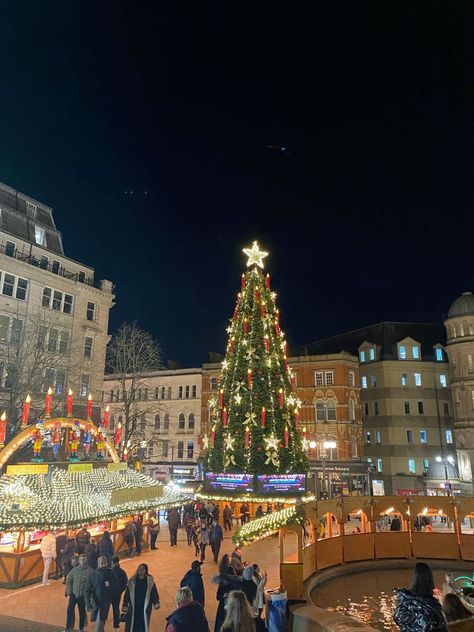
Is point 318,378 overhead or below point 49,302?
below

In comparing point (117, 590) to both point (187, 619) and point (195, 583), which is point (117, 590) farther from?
point (187, 619)

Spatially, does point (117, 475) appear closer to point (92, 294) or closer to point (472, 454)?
point (92, 294)

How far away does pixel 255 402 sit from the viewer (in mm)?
25094

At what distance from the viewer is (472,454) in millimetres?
38688

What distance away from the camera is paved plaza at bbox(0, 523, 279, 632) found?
10.6 m

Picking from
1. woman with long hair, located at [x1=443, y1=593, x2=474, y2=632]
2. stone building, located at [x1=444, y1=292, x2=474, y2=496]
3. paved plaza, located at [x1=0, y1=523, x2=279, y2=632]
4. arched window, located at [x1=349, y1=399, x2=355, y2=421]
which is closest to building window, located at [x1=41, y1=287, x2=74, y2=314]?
paved plaza, located at [x1=0, y1=523, x2=279, y2=632]

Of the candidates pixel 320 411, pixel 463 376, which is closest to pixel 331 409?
pixel 320 411

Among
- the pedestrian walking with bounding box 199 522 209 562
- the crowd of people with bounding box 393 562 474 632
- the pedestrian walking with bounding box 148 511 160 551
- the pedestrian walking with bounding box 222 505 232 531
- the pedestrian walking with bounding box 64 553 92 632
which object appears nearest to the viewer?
the crowd of people with bounding box 393 562 474 632

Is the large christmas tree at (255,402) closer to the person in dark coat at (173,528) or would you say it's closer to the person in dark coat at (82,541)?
the person in dark coat at (173,528)

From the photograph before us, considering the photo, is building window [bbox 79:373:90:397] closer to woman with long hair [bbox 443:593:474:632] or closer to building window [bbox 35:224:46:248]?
building window [bbox 35:224:46:248]

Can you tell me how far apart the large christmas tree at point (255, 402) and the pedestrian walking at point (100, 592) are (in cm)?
1446

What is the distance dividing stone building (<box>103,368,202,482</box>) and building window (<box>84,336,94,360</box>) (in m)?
11.6

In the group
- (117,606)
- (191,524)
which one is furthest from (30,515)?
(191,524)

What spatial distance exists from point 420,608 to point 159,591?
381 inches
